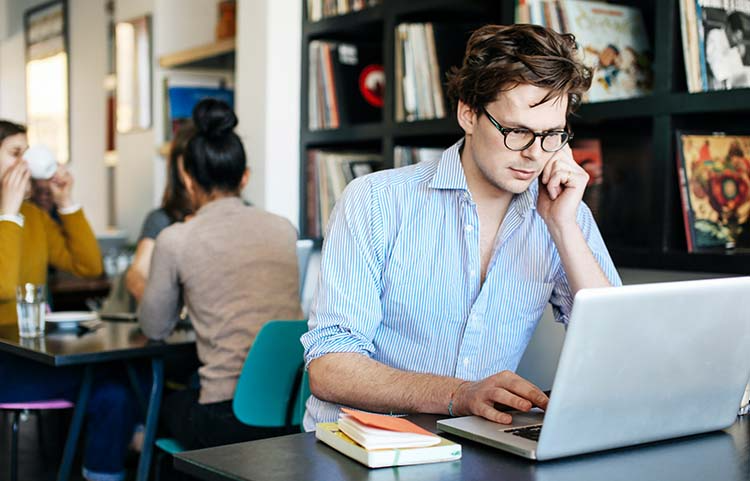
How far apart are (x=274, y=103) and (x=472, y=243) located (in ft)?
6.25

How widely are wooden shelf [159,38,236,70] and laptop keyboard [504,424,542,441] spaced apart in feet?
9.36

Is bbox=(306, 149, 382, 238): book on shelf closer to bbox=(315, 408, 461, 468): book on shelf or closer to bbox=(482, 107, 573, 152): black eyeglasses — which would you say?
bbox=(482, 107, 573, 152): black eyeglasses

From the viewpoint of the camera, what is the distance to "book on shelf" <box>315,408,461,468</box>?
1.24 meters

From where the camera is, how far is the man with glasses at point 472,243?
1742 mm

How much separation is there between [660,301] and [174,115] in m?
3.46

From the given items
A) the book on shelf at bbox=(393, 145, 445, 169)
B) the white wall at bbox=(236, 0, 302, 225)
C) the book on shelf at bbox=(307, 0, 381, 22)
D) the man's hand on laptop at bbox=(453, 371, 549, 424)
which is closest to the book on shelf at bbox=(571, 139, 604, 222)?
the book on shelf at bbox=(393, 145, 445, 169)

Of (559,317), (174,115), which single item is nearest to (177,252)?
(559,317)

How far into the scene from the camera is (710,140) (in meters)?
2.29

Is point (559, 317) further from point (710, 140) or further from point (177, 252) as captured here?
point (177, 252)

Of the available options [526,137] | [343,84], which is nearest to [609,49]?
[526,137]

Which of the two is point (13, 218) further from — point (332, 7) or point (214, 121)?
point (332, 7)

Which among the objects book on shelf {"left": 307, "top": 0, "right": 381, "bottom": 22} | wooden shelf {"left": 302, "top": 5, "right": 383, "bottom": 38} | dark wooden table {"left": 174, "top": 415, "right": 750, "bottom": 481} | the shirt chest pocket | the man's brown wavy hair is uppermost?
book on shelf {"left": 307, "top": 0, "right": 381, "bottom": 22}

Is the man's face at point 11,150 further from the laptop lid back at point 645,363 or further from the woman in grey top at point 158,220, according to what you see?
the laptop lid back at point 645,363

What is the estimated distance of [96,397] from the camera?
316 cm
